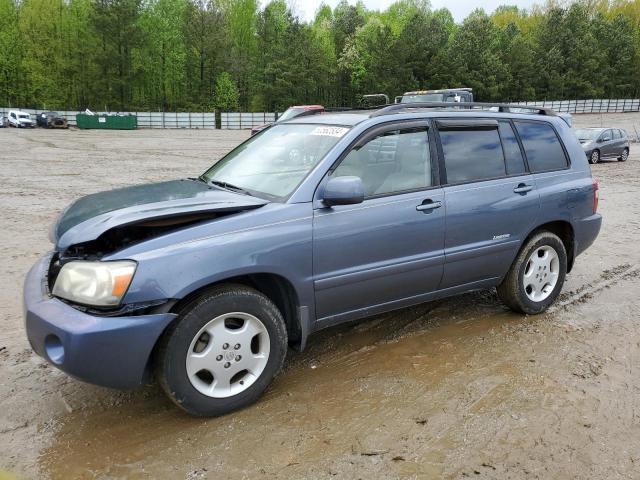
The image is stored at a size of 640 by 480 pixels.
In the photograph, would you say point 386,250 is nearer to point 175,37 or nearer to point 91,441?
point 91,441

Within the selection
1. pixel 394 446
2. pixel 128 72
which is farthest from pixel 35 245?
pixel 128 72

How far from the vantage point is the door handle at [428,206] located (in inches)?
148

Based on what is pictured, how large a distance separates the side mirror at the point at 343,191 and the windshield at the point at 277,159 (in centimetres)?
25

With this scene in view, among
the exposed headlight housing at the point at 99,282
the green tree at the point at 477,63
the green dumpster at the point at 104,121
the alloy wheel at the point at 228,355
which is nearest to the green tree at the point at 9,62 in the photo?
the green dumpster at the point at 104,121

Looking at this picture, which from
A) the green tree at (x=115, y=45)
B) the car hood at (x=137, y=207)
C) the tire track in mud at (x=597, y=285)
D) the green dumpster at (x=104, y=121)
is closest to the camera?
Answer: the car hood at (x=137, y=207)

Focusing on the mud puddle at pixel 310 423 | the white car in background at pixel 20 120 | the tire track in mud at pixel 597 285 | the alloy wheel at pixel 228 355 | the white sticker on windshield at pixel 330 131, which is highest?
the white car in background at pixel 20 120

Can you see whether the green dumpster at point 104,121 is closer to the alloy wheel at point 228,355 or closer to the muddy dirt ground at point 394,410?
the muddy dirt ground at point 394,410

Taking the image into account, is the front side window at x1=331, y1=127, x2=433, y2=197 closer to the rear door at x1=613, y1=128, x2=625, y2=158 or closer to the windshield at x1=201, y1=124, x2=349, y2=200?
the windshield at x1=201, y1=124, x2=349, y2=200

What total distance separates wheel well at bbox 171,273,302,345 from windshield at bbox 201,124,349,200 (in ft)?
1.76

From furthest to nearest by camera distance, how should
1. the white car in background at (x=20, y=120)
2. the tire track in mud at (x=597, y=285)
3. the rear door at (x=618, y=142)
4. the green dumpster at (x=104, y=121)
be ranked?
the green dumpster at (x=104, y=121)
the white car in background at (x=20, y=120)
the rear door at (x=618, y=142)
the tire track in mud at (x=597, y=285)

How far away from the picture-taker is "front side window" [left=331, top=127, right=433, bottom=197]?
3.63 metres

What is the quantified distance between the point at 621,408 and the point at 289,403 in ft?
6.78

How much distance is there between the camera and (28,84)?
210 feet

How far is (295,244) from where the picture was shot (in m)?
3.20
